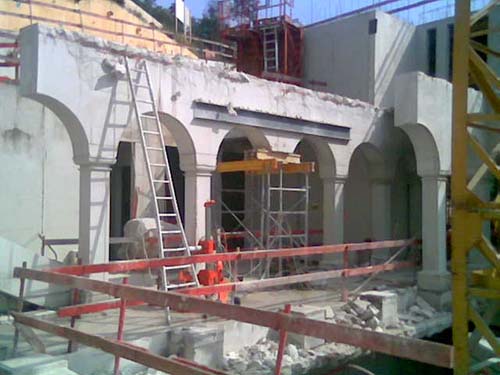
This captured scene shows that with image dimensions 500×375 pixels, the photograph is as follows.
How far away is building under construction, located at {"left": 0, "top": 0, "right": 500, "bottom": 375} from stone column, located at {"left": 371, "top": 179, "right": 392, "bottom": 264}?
6cm

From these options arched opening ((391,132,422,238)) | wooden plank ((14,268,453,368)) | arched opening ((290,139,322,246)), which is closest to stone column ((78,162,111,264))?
wooden plank ((14,268,453,368))

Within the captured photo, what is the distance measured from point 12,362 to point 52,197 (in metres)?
9.53

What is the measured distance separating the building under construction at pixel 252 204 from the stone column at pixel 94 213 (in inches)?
1.2

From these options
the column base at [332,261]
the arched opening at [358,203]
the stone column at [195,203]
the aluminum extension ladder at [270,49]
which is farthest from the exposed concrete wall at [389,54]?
the stone column at [195,203]

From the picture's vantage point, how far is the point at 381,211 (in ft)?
51.1

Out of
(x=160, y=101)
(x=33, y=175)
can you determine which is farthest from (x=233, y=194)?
(x=160, y=101)

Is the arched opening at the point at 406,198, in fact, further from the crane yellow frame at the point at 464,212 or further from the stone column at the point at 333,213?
the crane yellow frame at the point at 464,212

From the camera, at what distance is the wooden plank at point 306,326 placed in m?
3.40

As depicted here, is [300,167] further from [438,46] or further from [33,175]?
[438,46]

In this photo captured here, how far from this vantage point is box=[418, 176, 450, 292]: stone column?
12.7 meters

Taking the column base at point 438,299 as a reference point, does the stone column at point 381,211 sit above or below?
above

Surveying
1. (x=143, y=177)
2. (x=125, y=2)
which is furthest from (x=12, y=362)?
(x=125, y=2)

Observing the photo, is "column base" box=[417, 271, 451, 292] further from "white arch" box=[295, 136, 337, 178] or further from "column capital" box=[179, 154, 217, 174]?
"column capital" box=[179, 154, 217, 174]

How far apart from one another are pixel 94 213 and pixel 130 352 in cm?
494
